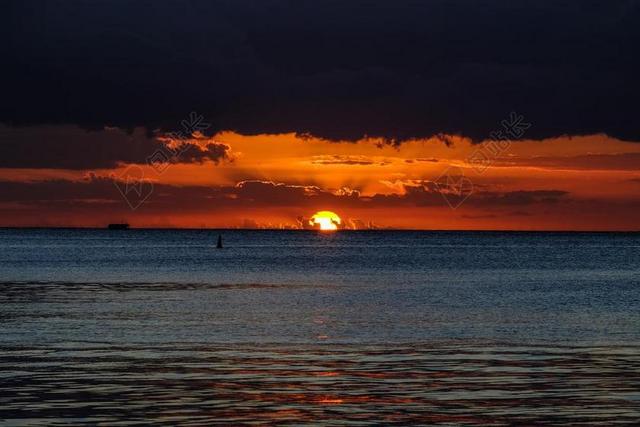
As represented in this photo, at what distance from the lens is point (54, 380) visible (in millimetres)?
33688

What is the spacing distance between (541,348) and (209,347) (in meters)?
12.6

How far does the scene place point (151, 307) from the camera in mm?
68062

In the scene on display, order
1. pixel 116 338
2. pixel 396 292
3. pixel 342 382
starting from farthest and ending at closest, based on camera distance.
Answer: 1. pixel 396 292
2. pixel 116 338
3. pixel 342 382

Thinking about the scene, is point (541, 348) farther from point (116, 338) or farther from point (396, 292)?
point (396, 292)

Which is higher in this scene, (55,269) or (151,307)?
(55,269)

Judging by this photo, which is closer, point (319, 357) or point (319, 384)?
point (319, 384)

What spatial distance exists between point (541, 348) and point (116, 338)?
672 inches

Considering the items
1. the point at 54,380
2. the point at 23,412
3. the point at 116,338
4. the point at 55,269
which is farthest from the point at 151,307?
the point at 55,269

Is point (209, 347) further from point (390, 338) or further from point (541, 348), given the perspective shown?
point (541, 348)

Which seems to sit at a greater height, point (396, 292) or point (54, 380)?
point (396, 292)

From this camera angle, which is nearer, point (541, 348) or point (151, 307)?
point (541, 348)

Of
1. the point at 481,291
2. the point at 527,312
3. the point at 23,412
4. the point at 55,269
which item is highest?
the point at 55,269

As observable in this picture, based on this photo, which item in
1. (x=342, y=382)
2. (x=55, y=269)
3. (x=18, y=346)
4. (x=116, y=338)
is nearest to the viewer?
(x=342, y=382)

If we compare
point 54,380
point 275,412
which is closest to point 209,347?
point 54,380
